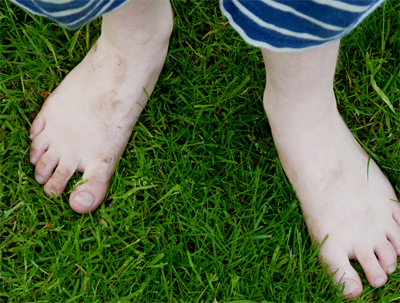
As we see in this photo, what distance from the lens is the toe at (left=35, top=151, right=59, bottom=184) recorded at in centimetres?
132

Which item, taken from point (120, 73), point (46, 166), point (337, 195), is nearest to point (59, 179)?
point (46, 166)

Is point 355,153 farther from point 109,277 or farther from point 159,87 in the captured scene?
point 109,277

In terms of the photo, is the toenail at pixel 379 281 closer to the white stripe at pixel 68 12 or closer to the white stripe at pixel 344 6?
the white stripe at pixel 344 6

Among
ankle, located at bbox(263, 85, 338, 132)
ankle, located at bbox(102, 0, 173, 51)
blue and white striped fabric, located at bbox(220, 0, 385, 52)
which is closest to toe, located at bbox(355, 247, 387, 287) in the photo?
ankle, located at bbox(263, 85, 338, 132)

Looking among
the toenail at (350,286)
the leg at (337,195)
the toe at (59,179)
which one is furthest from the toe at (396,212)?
the toe at (59,179)

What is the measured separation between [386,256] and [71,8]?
3.49ft

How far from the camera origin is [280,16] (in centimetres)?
65

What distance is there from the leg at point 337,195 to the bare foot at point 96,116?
40 cm

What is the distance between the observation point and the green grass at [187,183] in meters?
1.19

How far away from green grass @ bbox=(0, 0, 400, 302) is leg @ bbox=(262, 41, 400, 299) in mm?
52

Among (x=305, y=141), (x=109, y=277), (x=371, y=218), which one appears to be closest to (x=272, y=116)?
(x=305, y=141)

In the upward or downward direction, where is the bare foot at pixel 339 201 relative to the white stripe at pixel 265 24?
downward

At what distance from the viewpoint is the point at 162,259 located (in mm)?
1206

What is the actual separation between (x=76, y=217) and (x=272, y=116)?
68cm
